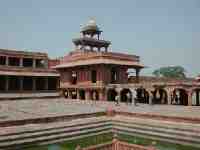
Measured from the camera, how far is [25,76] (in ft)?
104

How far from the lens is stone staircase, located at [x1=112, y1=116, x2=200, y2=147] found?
1117 centimetres

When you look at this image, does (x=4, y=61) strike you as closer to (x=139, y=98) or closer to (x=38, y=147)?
(x=139, y=98)

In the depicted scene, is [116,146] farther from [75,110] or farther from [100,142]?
[75,110]

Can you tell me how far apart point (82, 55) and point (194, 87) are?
13234 mm

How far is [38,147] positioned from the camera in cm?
1052

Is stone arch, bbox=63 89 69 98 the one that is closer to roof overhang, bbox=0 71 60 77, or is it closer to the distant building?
the distant building

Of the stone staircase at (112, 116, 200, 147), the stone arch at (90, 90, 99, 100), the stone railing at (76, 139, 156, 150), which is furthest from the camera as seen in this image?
the stone arch at (90, 90, 99, 100)

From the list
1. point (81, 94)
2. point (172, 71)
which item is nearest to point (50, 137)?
point (81, 94)

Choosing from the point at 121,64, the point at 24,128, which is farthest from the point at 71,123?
the point at 121,64

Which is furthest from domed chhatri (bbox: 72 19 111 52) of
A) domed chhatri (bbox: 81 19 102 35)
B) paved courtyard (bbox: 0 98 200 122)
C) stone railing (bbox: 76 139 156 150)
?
stone railing (bbox: 76 139 156 150)

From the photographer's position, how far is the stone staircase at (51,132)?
397 inches

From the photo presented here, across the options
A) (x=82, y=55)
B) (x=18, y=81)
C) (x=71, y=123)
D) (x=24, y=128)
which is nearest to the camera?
(x=24, y=128)

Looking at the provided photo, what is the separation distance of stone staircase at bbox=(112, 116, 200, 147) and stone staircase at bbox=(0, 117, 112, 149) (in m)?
0.84

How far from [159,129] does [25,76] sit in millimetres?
22982
